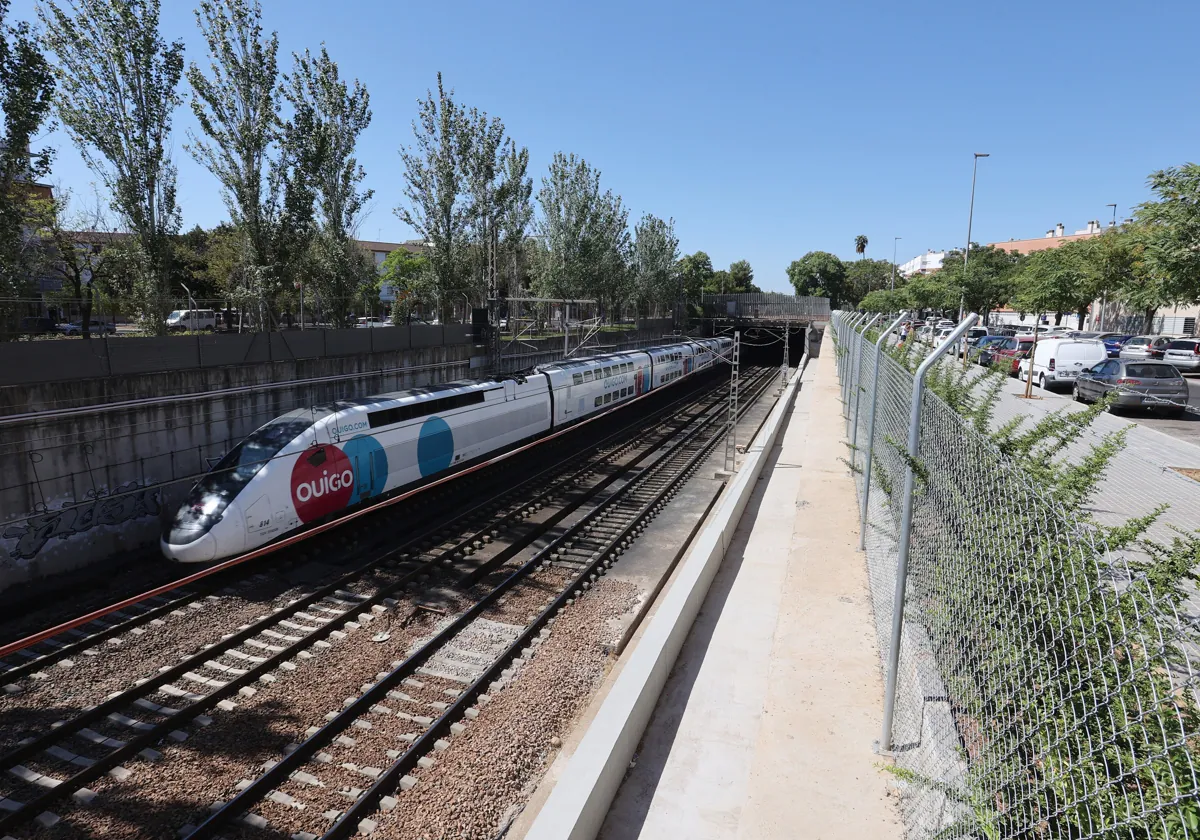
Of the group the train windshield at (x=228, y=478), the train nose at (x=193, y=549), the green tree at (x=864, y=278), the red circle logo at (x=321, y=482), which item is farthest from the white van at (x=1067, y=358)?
the green tree at (x=864, y=278)

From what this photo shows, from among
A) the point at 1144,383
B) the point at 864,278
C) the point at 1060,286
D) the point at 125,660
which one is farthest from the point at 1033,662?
the point at 864,278

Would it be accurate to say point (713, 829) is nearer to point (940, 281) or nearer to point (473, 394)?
point (473, 394)

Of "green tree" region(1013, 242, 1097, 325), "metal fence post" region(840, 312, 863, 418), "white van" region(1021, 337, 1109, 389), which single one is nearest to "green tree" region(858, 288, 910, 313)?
"green tree" region(1013, 242, 1097, 325)

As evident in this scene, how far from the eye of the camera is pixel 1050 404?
67.3 ft

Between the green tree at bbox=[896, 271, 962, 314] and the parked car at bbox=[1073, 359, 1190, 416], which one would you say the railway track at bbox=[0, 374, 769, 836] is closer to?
the parked car at bbox=[1073, 359, 1190, 416]

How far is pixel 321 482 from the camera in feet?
40.6

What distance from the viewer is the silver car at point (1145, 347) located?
30516 millimetres

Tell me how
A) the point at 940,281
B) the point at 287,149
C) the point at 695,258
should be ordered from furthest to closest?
the point at 695,258, the point at 940,281, the point at 287,149

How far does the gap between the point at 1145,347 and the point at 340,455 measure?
38.7 m

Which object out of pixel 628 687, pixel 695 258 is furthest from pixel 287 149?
pixel 695 258

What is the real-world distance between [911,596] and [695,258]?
339ft

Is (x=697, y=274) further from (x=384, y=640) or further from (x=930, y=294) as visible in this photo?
(x=384, y=640)

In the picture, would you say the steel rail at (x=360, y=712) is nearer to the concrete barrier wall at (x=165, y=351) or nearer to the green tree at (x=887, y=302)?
the concrete barrier wall at (x=165, y=351)

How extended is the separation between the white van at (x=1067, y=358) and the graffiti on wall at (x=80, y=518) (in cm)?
2681
